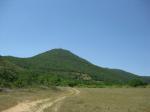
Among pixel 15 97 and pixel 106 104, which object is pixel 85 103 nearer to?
pixel 106 104

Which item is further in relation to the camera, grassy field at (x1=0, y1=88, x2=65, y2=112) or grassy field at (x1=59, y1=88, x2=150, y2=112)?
grassy field at (x1=0, y1=88, x2=65, y2=112)

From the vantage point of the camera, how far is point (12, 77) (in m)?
99.0

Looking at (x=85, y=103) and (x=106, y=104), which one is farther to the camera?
(x=85, y=103)

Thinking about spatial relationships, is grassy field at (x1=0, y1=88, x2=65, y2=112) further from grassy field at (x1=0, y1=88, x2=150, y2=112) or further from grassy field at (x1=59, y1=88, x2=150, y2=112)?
grassy field at (x1=59, y1=88, x2=150, y2=112)

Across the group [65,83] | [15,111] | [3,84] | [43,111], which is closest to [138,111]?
[43,111]

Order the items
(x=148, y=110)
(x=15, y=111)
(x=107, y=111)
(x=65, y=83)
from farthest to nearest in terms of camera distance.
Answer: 1. (x=65, y=83)
2. (x=148, y=110)
3. (x=107, y=111)
4. (x=15, y=111)

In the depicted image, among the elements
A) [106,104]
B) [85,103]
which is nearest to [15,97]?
[85,103]

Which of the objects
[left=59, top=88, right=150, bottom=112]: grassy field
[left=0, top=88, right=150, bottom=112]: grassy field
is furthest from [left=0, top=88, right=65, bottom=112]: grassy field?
[left=59, top=88, right=150, bottom=112]: grassy field

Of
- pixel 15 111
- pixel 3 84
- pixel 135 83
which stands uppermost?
pixel 135 83

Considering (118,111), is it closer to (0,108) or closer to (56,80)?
(0,108)

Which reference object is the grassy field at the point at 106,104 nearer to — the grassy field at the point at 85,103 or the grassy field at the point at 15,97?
the grassy field at the point at 85,103

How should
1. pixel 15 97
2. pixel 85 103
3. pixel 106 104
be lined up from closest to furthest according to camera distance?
pixel 106 104 → pixel 85 103 → pixel 15 97

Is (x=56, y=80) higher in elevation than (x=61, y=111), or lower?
higher

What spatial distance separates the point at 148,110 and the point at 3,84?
5004 cm
